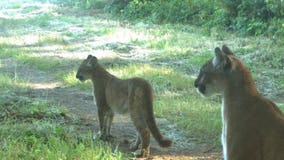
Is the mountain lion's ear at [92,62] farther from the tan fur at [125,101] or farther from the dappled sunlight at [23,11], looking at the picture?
the dappled sunlight at [23,11]

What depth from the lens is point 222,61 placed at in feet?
19.2

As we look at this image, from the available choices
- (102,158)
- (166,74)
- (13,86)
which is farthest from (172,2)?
(102,158)

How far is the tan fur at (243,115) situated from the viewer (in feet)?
17.8

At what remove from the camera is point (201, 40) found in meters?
20.2

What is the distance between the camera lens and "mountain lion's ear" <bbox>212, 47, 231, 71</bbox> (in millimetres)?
5801

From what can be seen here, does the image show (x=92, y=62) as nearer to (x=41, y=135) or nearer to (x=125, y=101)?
(x=125, y=101)

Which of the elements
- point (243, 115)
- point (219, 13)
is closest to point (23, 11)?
point (219, 13)

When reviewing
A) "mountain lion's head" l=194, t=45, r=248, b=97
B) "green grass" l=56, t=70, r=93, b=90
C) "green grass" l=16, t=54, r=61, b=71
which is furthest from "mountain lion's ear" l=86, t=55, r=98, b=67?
"green grass" l=16, t=54, r=61, b=71

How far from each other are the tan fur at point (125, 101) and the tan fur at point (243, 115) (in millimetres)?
2138

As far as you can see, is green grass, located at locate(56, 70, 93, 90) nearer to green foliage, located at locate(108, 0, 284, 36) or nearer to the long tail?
the long tail

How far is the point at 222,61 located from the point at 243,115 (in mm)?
650

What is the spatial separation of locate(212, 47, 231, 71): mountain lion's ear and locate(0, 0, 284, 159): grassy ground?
2140mm

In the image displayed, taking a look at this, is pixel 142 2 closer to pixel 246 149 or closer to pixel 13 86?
pixel 13 86

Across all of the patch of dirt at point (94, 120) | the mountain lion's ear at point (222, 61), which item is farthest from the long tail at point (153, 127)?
the mountain lion's ear at point (222, 61)
